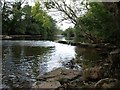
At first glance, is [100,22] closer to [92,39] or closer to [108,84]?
[92,39]

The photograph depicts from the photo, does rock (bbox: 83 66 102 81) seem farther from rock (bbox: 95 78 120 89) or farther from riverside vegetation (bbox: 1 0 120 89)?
rock (bbox: 95 78 120 89)

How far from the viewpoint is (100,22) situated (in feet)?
102

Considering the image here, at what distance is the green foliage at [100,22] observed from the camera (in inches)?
1146

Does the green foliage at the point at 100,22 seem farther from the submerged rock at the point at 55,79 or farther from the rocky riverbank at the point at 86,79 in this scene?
the rocky riverbank at the point at 86,79

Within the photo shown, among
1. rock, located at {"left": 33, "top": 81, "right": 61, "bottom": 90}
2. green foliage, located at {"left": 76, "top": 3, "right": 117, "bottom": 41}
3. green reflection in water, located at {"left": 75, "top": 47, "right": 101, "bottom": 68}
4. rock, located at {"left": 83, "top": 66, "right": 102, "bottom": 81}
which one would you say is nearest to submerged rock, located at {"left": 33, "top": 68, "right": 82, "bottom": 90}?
rock, located at {"left": 33, "top": 81, "right": 61, "bottom": 90}

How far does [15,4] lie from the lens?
7925 centimetres

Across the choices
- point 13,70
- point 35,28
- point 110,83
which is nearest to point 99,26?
point 13,70

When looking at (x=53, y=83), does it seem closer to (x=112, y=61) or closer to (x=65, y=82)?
(x=65, y=82)

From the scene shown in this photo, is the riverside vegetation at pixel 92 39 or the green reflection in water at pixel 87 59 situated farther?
the green reflection in water at pixel 87 59

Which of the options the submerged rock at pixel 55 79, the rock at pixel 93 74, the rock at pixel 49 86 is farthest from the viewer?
the rock at pixel 93 74

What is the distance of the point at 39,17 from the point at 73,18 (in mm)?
4164

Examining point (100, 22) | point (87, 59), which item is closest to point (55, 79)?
point (87, 59)

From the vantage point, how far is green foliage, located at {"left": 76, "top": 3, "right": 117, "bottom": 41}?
29.1 m

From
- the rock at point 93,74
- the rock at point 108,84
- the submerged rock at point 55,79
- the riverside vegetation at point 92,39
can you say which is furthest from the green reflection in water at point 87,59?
the rock at point 108,84
